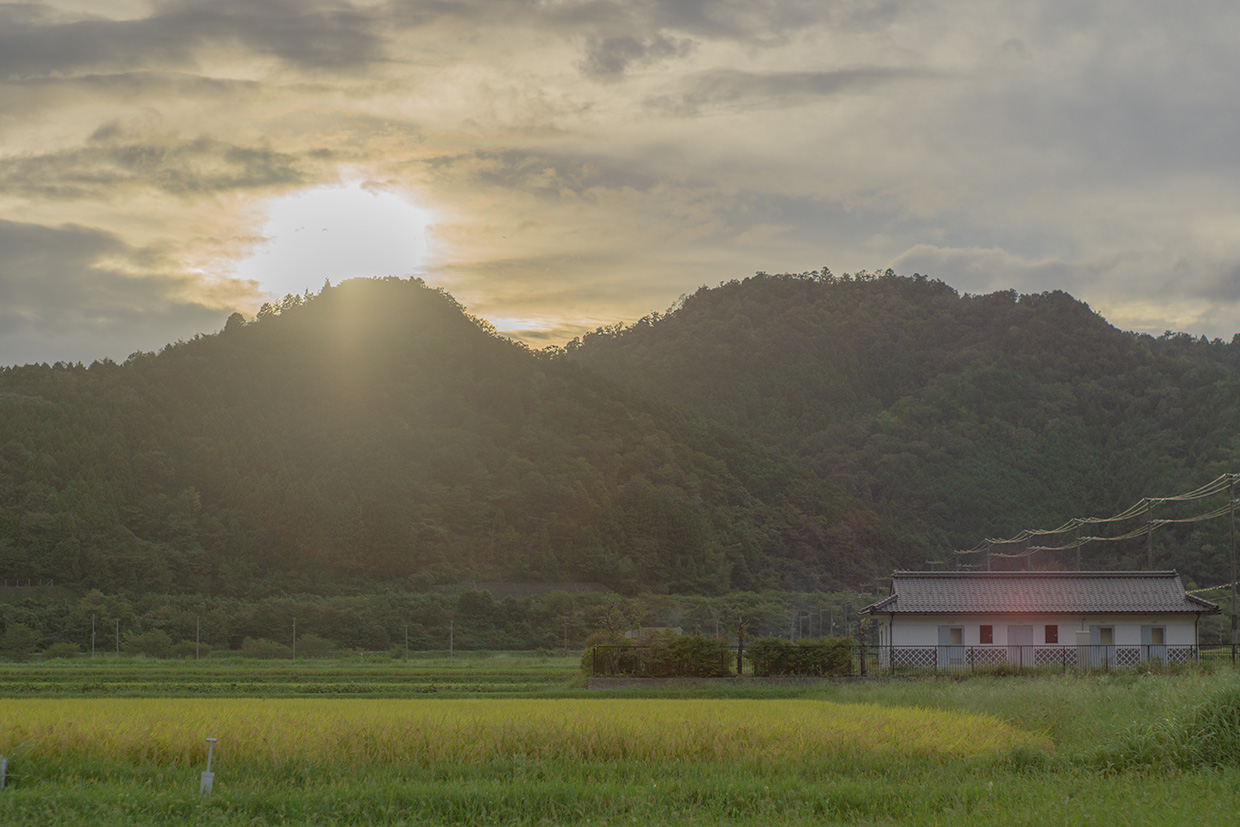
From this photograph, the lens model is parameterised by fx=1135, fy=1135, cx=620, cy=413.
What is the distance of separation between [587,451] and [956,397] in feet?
142

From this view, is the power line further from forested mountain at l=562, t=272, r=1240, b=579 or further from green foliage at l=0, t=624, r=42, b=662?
green foliage at l=0, t=624, r=42, b=662

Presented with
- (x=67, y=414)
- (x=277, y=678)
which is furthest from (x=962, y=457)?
(x=277, y=678)

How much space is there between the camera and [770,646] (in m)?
36.5

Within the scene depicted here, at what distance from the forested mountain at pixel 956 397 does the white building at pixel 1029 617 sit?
54.9 metres

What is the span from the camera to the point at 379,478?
4382 inches

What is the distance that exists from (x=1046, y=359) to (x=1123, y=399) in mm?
14741

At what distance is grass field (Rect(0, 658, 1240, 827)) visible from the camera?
13.4 meters

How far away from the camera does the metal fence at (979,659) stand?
35938 mm

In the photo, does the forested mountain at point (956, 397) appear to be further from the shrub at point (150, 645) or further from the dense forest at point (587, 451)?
the shrub at point (150, 645)

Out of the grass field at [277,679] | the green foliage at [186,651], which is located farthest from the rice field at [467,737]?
the green foliage at [186,651]

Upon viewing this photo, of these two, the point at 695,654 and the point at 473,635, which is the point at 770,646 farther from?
the point at 473,635

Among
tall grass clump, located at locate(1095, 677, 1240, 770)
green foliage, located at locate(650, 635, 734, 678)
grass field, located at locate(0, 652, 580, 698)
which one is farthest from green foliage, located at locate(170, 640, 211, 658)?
tall grass clump, located at locate(1095, 677, 1240, 770)

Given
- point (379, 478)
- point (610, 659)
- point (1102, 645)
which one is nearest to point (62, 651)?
point (610, 659)

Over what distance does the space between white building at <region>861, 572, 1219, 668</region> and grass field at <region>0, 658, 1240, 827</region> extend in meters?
20.0
